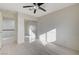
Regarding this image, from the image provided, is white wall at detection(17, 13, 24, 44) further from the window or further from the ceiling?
the window

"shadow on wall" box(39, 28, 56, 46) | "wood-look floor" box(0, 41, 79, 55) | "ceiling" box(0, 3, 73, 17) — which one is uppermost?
"ceiling" box(0, 3, 73, 17)

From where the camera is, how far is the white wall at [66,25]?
1.76 meters

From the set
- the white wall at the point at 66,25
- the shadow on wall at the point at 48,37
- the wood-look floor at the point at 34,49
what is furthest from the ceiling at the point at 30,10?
the wood-look floor at the point at 34,49

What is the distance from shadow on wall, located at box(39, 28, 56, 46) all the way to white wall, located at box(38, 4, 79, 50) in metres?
0.07

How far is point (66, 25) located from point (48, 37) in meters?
0.49

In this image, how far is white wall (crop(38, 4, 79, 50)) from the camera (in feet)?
5.77

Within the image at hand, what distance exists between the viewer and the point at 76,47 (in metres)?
1.75

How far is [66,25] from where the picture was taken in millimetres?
1780

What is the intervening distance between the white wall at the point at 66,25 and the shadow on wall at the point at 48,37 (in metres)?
0.07

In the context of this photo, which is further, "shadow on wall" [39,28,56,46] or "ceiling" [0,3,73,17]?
"shadow on wall" [39,28,56,46]

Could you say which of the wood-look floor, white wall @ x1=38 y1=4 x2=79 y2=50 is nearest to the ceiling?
white wall @ x1=38 y1=4 x2=79 y2=50

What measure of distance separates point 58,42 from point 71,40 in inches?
11.8

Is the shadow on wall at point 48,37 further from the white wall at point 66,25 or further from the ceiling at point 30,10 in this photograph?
the ceiling at point 30,10
